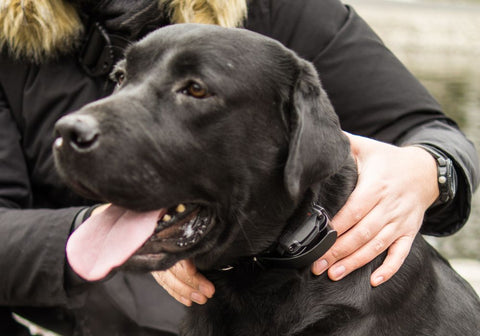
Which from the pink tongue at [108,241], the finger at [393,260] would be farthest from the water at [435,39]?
the pink tongue at [108,241]

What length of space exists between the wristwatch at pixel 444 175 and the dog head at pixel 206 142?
0.60 metres

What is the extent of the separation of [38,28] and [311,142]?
4.60 ft

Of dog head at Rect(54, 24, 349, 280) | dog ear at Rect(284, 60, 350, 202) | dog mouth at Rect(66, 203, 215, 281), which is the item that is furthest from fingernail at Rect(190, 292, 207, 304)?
dog ear at Rect(284, 60, 350, 202)

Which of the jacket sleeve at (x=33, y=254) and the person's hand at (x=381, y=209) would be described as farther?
the jacket sleeve at (x=33, y=254)

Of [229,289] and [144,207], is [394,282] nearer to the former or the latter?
[229,289]

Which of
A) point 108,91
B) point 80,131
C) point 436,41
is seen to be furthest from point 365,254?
point 436,41

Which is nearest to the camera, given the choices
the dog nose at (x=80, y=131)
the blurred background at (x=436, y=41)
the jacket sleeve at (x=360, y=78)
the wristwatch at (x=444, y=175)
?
the dog nose at (x=80, y=131)

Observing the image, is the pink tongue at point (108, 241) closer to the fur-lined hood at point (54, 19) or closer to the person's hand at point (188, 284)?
the person's hand at point (188, 284)

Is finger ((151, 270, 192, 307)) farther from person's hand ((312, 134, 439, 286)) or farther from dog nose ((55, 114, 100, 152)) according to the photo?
dog nose ((55, 114, 100, 152))

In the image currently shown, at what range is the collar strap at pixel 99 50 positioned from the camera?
2.74m

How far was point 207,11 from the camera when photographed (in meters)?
2.71

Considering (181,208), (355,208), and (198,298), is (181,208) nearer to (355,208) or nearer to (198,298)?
(198,298)

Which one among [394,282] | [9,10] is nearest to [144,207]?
[394,282]

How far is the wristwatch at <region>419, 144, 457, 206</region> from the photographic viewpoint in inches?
95.7
